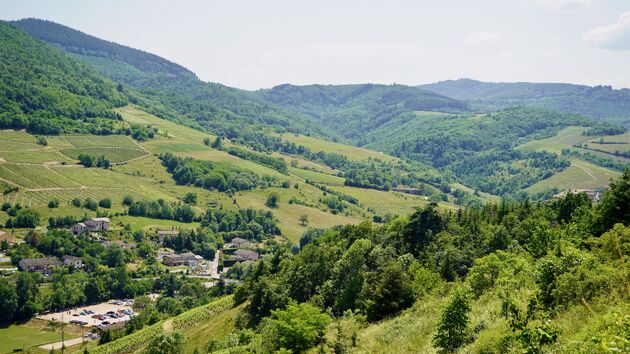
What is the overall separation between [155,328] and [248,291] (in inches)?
617

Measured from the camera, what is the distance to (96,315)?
107688 mm

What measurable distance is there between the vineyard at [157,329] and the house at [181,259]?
62363mm

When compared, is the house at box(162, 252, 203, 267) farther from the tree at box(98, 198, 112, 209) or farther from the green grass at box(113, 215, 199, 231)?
the tree at box(98, 198, 112, 209)

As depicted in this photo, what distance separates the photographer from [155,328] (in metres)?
78.9

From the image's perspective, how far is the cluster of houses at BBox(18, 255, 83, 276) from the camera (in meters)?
122

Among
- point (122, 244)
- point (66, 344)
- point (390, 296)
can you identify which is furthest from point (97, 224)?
point (390, 296)

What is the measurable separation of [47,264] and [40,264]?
184 cm

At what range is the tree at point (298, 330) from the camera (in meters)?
33.2

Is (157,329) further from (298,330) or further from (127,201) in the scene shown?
(127,201)

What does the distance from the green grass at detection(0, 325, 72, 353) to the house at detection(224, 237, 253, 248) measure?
72502 millimetres

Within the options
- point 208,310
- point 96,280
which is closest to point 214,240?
point 96,280

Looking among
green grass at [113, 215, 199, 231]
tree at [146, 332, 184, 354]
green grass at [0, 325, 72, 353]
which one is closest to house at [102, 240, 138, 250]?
green grass at [113, 215, 199, 231]

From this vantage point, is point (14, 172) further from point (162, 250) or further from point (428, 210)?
point (428, 210)

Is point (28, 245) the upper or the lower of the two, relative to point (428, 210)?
lower
